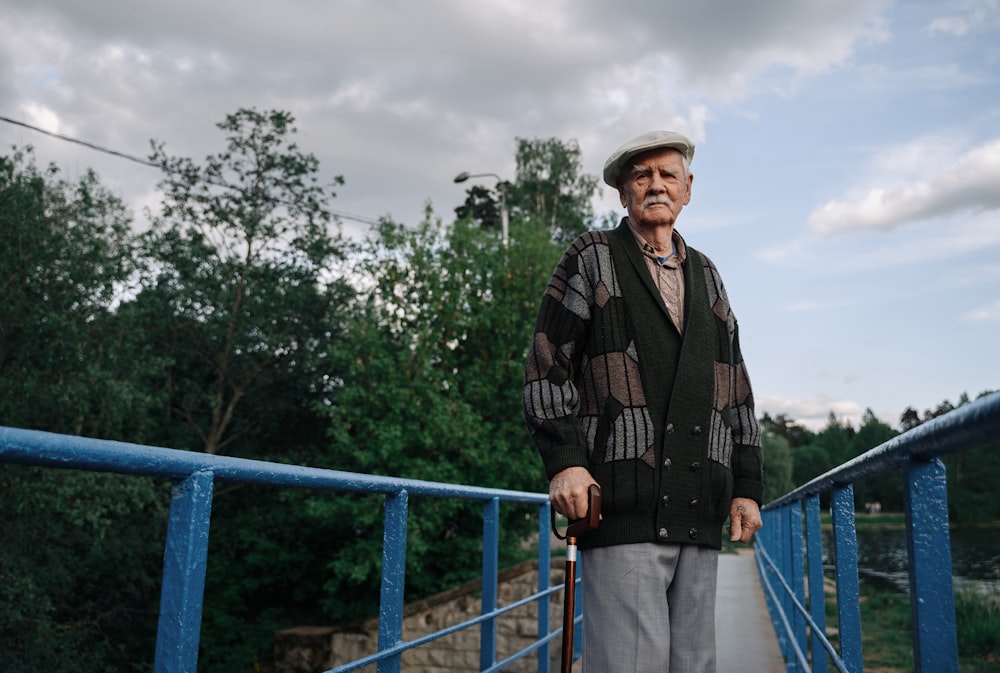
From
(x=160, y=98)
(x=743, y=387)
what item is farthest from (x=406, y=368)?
(x=743, y=387)

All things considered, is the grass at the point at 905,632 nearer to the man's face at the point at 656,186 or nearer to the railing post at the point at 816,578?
the railing post at the point at 816,578

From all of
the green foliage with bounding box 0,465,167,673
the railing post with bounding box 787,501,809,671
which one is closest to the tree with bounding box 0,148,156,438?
the green foliage with bounding box 0,465,167,673

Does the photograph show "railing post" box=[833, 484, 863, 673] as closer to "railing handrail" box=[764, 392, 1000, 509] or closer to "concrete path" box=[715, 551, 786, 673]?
"railing handrail" box=[764, 392, 1000, 509]

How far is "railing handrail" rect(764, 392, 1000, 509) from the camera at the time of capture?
36.0 inches

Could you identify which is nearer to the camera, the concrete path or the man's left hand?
the man's left hand

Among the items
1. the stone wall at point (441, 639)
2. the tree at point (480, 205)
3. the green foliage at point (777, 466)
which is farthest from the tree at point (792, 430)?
the stone wall at point (441, 639)

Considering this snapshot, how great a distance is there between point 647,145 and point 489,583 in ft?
5.87

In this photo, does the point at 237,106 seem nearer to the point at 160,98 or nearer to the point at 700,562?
the point at 160,98

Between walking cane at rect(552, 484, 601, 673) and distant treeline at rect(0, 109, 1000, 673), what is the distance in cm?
1280

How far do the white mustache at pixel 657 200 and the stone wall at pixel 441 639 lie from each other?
31.7ft

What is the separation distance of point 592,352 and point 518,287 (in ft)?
53.2

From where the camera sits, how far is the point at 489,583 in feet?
10.7

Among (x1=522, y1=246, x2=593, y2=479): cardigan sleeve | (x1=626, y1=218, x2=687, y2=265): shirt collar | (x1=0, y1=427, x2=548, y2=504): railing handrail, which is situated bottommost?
(x1=0, y1=427, x2=548, y2=504): railing handrail

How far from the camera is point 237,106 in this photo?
1923cm
